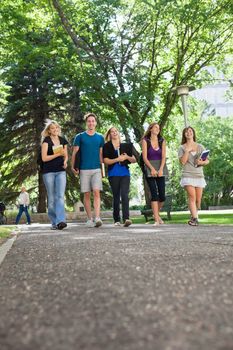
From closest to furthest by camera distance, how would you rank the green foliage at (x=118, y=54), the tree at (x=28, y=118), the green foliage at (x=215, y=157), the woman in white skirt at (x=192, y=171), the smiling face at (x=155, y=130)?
the woman in white skirt at (x=192, y=171)
the smiling face at (x=155, y=130)
the green foliage at (x=118, y=54)
the tree at (x=28, y=118)
the green foliage at (x=215, y=157)

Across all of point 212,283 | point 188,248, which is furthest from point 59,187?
point 212,283

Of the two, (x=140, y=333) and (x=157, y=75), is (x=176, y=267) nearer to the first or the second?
(x=140, y=333)

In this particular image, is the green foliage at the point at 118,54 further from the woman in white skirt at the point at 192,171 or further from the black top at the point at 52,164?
the woman in white skirt at the point at 192,171

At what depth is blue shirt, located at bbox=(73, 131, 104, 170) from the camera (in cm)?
1048

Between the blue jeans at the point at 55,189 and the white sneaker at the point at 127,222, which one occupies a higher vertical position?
the blue jeans at the point at 55,189

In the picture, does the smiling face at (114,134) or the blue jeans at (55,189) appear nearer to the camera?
the blue jeans at (55,189)

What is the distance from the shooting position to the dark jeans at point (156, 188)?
11.0 meters

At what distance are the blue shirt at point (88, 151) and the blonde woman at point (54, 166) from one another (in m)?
0.53

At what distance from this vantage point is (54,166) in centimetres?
989

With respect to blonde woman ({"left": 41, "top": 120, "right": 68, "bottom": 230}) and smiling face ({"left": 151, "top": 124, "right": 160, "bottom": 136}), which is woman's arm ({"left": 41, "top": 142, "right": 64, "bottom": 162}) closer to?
blonde woman ({"left": 41, "top": 120, "right": 68, "bottom": 230})

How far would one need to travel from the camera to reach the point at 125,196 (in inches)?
424

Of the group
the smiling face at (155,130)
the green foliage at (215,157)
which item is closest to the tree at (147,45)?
the smiling face at (155,130)

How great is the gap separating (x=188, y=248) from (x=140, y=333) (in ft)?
10.9

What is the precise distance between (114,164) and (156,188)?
0.99m
